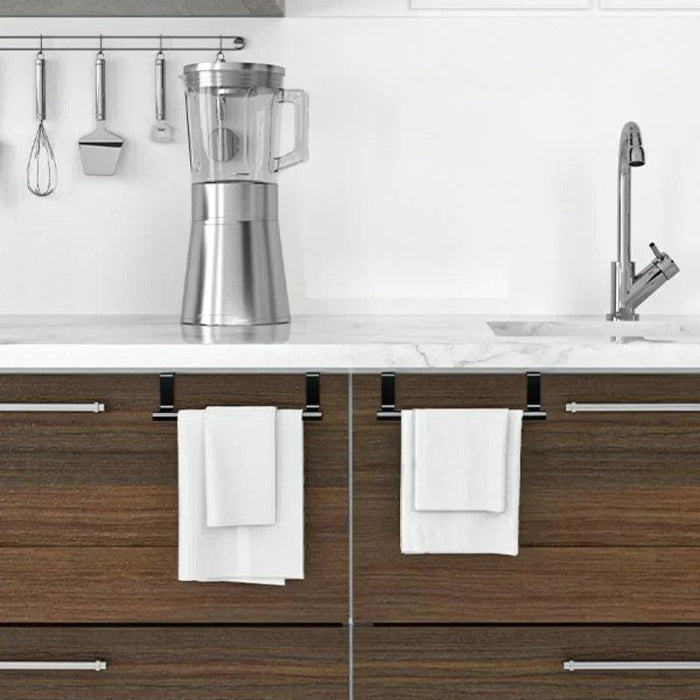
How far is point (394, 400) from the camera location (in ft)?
6.97

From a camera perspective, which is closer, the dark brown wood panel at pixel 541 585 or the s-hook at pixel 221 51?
the dark brown wood panel at pixel 541 585

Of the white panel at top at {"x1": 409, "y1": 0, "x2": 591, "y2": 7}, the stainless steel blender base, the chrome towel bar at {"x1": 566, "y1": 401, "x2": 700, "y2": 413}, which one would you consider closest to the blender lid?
the stainless steel blender base

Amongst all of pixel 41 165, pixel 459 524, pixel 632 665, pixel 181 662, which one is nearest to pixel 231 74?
pixel 41 165

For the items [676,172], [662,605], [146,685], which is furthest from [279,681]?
[676,172]

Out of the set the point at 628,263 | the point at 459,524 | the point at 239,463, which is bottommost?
the point at 459,524

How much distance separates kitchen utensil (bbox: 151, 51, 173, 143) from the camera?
271 cm

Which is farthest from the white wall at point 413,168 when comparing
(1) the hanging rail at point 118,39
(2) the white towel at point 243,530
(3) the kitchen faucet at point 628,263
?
(2) the white towel at point 243,530

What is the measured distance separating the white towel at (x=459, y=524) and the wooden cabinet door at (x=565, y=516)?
0.03 meters

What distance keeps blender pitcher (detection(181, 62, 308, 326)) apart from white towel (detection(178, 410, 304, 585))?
36cm

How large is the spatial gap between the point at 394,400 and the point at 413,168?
80 centimetres

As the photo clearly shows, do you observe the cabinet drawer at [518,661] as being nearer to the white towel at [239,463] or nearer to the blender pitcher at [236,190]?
the white towel at [239,463]

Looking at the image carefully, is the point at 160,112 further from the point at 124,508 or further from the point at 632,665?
the point at 632,665

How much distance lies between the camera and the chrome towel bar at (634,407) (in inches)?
82.8

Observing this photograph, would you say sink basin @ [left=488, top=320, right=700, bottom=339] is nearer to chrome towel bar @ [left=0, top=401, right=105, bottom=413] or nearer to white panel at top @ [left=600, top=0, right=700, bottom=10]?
white panel at top @ [left=600, top=0, right=700, bottom=10]
